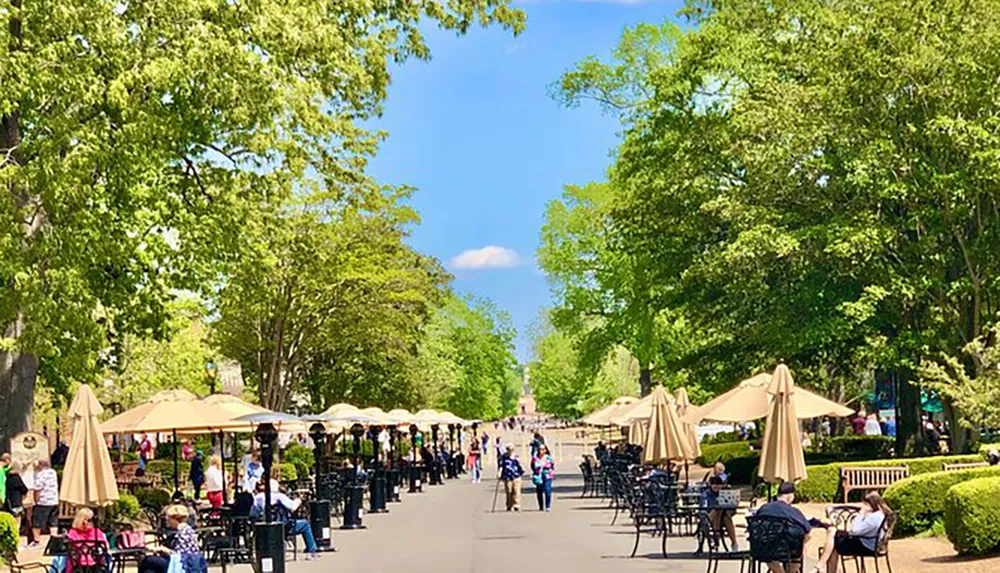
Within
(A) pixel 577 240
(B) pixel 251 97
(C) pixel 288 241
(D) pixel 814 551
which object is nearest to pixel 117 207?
(B) pixel 251 97

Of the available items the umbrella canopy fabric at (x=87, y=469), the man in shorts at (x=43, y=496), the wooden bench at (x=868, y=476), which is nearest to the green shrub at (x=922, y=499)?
the wooden bench at (x=868, y=476)

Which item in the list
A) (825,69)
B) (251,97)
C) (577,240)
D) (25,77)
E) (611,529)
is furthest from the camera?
(577,240)

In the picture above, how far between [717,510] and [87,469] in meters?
8.64

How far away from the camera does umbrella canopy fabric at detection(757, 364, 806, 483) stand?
60.4 ft

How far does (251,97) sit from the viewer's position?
23.8 meters

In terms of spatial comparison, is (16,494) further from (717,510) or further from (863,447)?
(863,447)

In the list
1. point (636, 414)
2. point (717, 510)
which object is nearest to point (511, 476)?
point (636, 414)

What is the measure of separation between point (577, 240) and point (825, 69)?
29.8 meters

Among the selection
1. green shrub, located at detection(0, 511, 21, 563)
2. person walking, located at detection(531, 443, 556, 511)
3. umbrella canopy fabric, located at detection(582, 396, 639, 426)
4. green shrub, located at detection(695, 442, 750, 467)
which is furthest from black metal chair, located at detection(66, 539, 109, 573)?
green shrub, located at detection(695, 442, 750, 467)

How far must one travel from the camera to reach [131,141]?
900 inches

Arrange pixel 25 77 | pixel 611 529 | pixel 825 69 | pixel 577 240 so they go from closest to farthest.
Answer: pixel 25 77, pixel 611 529, pixel 825 69, pixel 577 240

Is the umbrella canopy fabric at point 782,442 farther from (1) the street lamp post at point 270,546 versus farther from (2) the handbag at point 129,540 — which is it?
(2) the handbag at point 129,540

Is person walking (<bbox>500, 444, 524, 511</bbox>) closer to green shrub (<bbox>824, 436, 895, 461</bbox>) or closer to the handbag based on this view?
green shrub (<bbox>824, 436, 895, 461</bbox>)

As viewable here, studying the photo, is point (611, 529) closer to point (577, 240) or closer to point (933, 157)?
point (933, 157)
